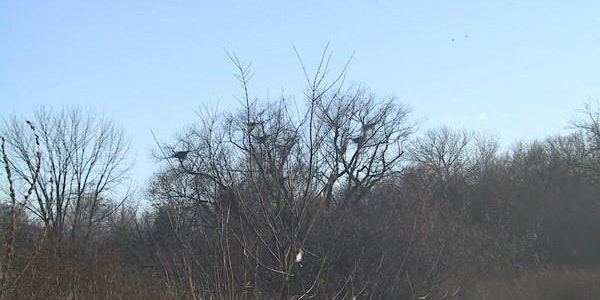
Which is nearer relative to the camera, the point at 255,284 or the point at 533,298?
the point at 255,284

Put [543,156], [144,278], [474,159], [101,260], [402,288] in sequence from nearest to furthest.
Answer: [144,278] < [402,288] < [101,260] < [543,156] < [474,159]

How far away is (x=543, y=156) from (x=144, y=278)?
35.0 m

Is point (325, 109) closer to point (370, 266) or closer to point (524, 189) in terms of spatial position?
point (370, 266)

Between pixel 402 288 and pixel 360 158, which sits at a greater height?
pixel 360 158

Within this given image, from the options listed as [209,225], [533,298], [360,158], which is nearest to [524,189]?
[360,158]

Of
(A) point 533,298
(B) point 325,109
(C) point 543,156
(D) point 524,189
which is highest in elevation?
(C) point 543,156

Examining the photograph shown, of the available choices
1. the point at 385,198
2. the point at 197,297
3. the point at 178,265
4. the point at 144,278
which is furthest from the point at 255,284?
the point at 385,198

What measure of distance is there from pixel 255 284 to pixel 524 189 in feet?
103

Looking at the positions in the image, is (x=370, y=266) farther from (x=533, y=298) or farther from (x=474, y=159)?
(x=474, y=159)

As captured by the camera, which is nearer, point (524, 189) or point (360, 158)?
point (360, 158)

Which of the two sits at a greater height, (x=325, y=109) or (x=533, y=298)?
(x=325, y=109)

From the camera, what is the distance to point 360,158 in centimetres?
3042

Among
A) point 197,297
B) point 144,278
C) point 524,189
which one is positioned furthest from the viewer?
point 524,189

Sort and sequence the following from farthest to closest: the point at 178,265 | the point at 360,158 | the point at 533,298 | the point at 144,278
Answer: the point at 360,158, the point at 533,298, the point at 144,278, the point at 178,265
